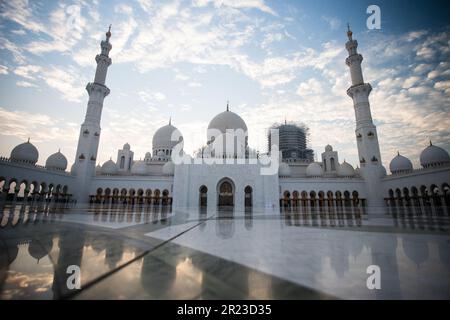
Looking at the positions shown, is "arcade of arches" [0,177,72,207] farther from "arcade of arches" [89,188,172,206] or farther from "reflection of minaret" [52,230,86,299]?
"reflection of minaret" [52,230,86,299]

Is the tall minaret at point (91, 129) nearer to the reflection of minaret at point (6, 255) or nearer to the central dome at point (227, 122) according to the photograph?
the central dome at point (227, 122)

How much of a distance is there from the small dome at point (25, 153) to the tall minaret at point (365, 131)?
1350 inches

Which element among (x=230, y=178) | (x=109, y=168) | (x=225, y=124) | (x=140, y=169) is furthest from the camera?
(x=225, y=124)

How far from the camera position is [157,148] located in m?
34.0

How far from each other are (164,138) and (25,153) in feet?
55.1

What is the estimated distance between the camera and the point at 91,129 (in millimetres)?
24688

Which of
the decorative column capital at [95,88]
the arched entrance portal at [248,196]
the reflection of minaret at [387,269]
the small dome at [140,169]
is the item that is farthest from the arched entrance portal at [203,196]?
the reflection of minaret at [387,269]

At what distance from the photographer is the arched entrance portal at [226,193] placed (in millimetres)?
23094

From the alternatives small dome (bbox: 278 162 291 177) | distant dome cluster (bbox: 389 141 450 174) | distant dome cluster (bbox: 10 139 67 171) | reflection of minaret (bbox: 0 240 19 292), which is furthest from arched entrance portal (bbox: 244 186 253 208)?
reflection of minaret (bbox: 0 240 19 292)

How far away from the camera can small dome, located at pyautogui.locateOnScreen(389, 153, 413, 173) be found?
74.6ft

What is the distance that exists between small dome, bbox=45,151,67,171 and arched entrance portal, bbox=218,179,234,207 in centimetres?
1781

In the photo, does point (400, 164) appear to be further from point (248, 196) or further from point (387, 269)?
point (387, 269)

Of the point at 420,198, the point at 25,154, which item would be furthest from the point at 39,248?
the point at 25,154
